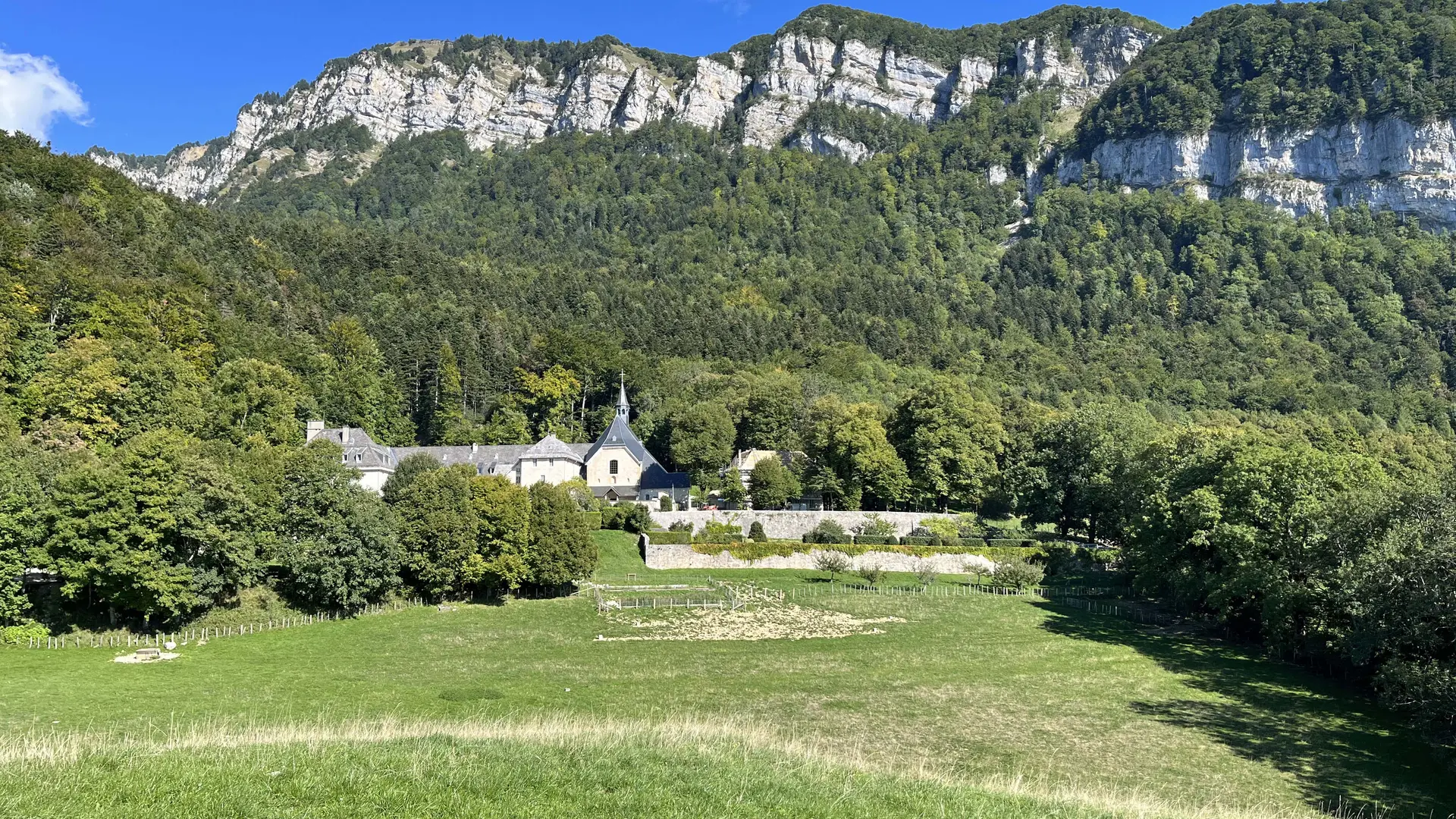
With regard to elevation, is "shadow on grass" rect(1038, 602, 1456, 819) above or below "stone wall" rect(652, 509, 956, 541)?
below

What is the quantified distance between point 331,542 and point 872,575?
98.1 ft

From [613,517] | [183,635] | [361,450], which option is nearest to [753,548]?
[613,517]

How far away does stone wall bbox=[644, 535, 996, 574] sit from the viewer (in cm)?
5416

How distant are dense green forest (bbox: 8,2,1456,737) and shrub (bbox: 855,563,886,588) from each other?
10.2m

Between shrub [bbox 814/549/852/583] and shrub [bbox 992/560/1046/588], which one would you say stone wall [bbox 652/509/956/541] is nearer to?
shrub [bbox 814/549/852/583]

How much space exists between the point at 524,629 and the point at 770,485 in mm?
28393

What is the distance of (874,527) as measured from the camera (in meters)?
60.0

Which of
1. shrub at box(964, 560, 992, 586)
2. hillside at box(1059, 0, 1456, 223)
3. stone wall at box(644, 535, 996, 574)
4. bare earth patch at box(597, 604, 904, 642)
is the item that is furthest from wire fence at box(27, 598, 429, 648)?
hillside at box(1059, 0, 1456, 223)

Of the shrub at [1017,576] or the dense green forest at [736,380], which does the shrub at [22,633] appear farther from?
the shrub at [1017,576]

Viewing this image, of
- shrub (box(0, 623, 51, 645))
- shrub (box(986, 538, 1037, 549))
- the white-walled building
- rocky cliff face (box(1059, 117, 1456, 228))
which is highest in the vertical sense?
rocky cliff face (box(1059, 117, 1456, 228))

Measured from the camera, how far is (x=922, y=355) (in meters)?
118

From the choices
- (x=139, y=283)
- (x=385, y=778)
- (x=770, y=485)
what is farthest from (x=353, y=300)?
(x=385, y=778)

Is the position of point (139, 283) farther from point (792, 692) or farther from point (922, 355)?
point (922, 355)

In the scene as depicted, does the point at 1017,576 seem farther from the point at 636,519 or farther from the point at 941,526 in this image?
the point at 636,519
